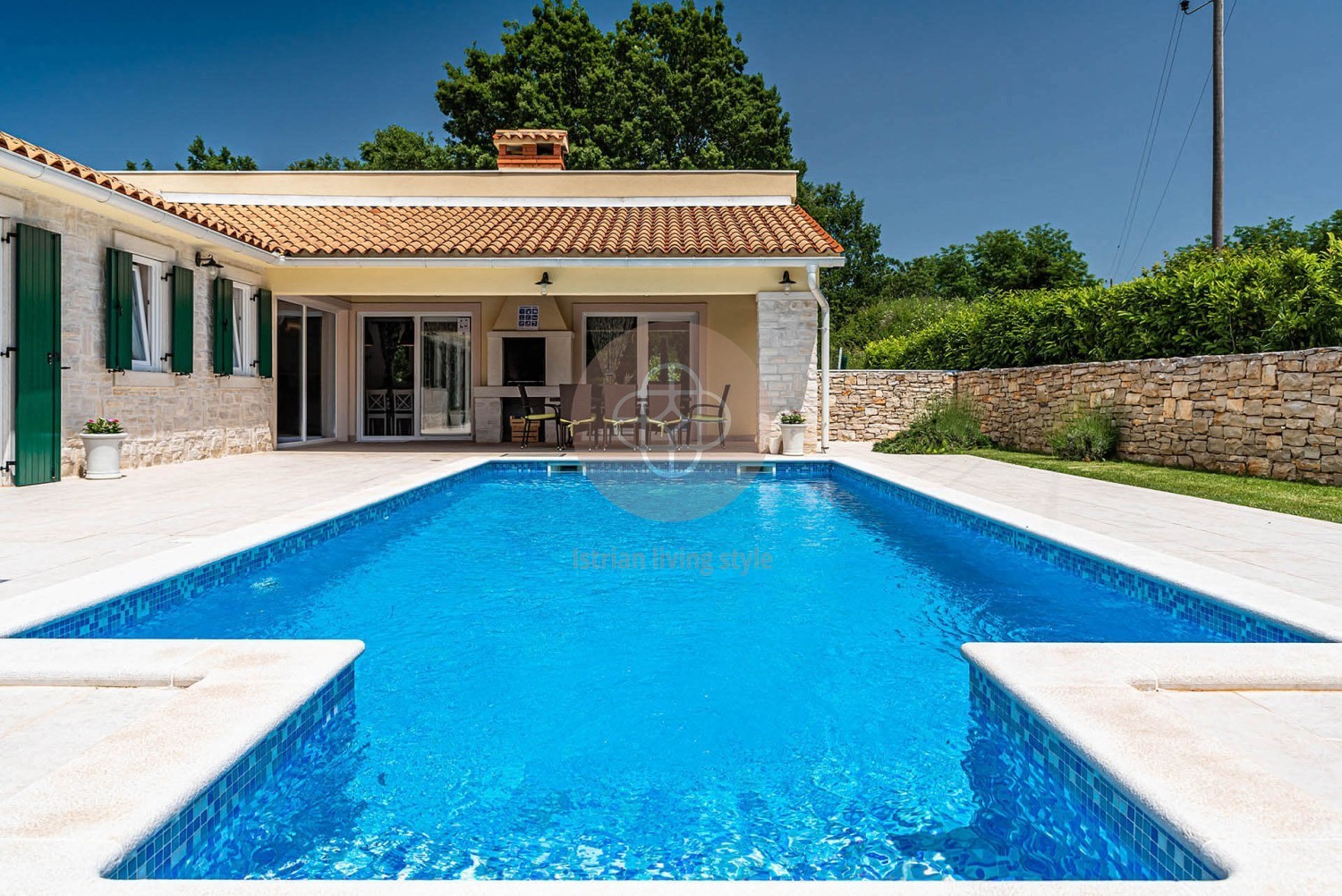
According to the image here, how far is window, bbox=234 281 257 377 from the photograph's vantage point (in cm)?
1141

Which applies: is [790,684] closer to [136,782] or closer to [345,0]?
[136,782]

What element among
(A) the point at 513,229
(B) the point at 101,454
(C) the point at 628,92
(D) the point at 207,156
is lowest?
(B) the point at 101,454

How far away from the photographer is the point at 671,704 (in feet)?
10.6

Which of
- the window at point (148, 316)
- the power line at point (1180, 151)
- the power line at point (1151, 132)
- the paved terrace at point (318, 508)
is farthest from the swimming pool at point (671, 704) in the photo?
the power line at point (1151, 132)

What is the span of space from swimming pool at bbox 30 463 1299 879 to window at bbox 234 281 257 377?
21.8ft

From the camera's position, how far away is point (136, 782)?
181 cm

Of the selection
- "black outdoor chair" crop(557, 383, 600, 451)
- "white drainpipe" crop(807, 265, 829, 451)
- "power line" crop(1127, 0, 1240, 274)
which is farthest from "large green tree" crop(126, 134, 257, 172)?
"power line" crop(1127, 0, 1240, 274)

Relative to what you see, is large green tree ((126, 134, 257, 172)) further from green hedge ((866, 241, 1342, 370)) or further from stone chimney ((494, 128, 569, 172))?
green hedge ((866, 241, 1342, 370))

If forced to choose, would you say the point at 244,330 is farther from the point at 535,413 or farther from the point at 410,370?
the point at 535,413

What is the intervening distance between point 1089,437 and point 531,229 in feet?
29.1

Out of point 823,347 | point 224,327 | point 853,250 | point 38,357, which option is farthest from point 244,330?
point 853,250

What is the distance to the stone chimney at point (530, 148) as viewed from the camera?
1697cm

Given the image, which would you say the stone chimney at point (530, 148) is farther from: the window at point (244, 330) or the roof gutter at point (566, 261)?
the window at point (244, 330)

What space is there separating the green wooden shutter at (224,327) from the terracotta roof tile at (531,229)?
3.22 feet
